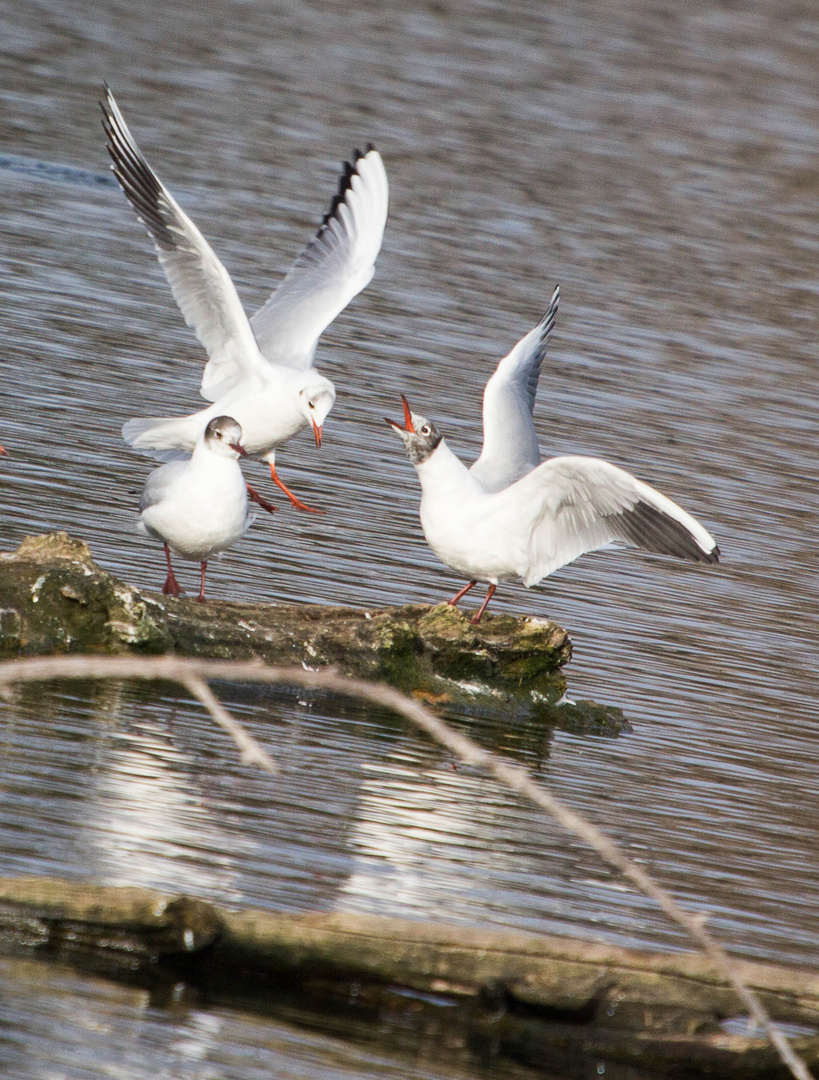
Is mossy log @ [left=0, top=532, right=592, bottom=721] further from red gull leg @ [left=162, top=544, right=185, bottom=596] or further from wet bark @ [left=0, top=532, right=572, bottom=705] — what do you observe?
red gull leg @ [left=162, top=544, right=185, bottom=596]

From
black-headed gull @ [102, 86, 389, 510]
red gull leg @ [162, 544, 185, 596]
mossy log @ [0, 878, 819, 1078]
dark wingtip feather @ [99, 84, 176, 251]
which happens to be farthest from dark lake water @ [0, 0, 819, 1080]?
dark wingtip feather @ [99, 84, 176, 251]

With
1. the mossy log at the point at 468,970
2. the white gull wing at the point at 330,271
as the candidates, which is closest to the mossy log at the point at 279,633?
the white gull wing at the point at 330,271

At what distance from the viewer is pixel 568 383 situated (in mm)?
13500

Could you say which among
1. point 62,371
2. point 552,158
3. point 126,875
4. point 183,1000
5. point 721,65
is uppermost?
point 721,65

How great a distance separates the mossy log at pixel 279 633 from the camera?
268 inches

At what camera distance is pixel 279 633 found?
722 centimetres

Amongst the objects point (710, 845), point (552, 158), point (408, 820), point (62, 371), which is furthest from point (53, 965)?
point (552, 158)

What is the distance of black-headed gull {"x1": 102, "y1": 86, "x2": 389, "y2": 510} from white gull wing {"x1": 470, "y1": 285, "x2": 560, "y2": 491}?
764 millimetres

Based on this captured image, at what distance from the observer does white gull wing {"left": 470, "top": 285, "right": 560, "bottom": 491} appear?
26.5 feet

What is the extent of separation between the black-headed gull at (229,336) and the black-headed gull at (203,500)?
2.44ft

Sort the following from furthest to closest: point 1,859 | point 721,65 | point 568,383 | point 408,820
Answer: point 721,65 → point 568,383 → point 408,820 → point 1,859

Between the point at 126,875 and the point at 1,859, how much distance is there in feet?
1.08

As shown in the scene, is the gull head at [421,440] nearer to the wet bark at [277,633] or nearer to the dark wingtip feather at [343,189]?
the wet bark at [277,633]

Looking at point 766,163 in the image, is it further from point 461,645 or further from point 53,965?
point 53,965
